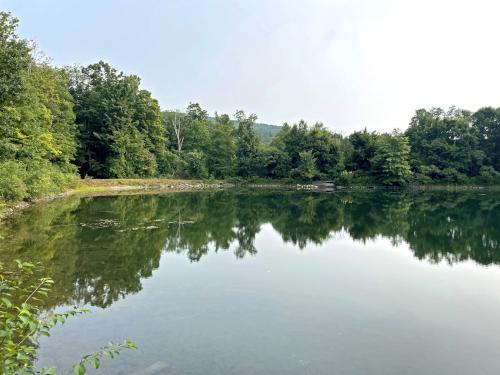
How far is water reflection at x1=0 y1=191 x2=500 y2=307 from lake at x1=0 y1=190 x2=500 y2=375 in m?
0.09

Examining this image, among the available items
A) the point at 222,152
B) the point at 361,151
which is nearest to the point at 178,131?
the point at 222,152

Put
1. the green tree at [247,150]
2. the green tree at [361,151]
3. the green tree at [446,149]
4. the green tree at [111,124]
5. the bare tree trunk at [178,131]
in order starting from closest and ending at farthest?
1. the green tree at [111,124]
2. the green tree at [446,149]
3. the green tree at [361,151]
4. the green tree at [247,150]
5. the bare tree trunk at [178,131]

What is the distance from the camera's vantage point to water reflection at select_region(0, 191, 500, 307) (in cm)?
1121

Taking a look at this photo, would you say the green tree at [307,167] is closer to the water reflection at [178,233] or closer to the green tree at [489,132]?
the green tree at [489,132]

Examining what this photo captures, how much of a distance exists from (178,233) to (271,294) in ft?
29.1

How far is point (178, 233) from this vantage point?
696 inches

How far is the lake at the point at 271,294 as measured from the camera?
6371mm

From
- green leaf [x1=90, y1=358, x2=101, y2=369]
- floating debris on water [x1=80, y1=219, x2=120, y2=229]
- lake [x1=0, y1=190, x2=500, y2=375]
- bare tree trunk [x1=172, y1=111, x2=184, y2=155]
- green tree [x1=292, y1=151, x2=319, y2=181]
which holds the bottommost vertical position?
floating debris on water [x1=80, y1=219, x2=120, y2=229]

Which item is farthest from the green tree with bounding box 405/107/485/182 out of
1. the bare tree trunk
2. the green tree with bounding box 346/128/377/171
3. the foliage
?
the foliage

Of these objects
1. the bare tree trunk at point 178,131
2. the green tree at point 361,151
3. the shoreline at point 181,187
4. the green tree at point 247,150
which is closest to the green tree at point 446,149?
the shoreline at point 181,187

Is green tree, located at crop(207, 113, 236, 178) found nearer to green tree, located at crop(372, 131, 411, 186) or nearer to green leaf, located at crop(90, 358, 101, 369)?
green tree, located at crop(372, 131, 411, 186)

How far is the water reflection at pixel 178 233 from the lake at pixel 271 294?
0.09 meters

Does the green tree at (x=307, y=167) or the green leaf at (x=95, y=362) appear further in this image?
the green tree at (x=307, y=167)

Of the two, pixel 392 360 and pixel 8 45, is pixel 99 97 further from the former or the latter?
pixel 392 360
